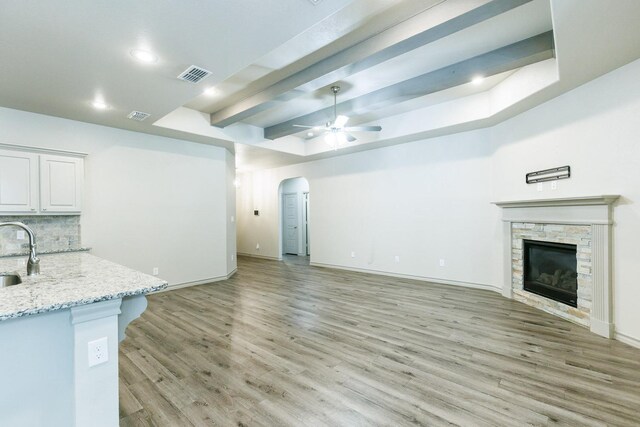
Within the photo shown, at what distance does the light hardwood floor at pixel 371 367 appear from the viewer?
2020 millimetres

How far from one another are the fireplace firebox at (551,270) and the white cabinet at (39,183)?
6.59m

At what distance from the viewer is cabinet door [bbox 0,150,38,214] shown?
3.61 metres

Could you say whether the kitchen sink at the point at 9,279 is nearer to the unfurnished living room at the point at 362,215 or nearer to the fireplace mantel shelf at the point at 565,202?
the unfurnished living room at the point at 362,215

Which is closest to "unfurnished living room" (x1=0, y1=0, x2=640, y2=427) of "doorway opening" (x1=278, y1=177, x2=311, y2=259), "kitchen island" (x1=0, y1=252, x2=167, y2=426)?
"kitchen island" (x1=0, y1=252, x2=167, y2=426)

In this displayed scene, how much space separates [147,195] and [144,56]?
10.1ft

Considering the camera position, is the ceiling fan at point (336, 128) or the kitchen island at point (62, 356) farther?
the ceiling fan at point (336, 128)

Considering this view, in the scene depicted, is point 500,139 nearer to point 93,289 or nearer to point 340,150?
point 340,150

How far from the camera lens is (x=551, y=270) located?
408cm

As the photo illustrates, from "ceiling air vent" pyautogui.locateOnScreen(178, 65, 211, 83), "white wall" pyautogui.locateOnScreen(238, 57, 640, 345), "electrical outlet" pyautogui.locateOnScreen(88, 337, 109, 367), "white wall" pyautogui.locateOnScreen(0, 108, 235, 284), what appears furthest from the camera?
"white wall" pyautogui.locateOnScreen(0, 108, 235, 284)

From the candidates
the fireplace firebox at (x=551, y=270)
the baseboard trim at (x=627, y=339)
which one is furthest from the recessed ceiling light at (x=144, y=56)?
the baseboard trim at (x=627, y=339)

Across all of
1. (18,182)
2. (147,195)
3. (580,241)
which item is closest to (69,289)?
(18,182)

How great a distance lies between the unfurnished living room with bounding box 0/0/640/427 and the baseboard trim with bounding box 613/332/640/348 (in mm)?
24

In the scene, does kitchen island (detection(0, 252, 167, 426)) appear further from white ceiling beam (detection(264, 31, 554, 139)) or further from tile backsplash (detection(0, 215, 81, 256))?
white ceiling beam (detection(264, 31, 554, 139))

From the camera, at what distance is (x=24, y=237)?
405cm
